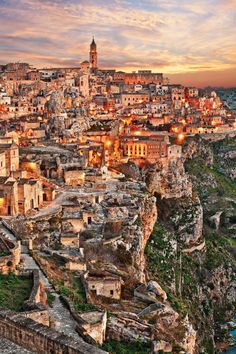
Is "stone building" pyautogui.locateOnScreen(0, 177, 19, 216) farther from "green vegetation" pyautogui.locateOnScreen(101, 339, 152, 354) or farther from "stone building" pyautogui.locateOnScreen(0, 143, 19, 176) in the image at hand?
"green vegetation" pyautogui.locateOnScreen(101, 339, 152, 354)

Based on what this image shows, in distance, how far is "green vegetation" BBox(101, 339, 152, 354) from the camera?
46.1ft

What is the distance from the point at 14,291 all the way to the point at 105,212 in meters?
20.1

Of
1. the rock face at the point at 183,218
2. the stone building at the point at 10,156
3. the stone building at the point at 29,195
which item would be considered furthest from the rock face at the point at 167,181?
the stone building at the point at 29,195

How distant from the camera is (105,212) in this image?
3478 centimetres

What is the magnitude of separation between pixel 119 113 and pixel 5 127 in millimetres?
26384

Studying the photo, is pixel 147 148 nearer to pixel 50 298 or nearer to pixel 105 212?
pixel 105 212

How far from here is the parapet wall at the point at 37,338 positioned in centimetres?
896

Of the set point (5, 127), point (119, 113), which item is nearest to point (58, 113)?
point (5, 127)

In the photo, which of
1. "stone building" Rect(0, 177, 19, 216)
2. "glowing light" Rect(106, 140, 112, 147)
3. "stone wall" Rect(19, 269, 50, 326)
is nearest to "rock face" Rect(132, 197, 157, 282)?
"stone building" Rect(0, 177, 19, 216)

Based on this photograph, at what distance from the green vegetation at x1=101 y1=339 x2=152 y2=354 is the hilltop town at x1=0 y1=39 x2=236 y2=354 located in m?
0.05

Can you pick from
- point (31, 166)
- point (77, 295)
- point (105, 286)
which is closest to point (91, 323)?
point (77, 295)

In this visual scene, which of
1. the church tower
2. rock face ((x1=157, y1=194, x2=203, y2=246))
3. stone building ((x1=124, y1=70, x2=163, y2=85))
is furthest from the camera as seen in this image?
the church tower

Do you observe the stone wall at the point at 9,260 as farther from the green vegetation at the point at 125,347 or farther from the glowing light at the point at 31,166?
the glowing light at the point at 31,166

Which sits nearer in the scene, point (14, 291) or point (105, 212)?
point (14, 291)
